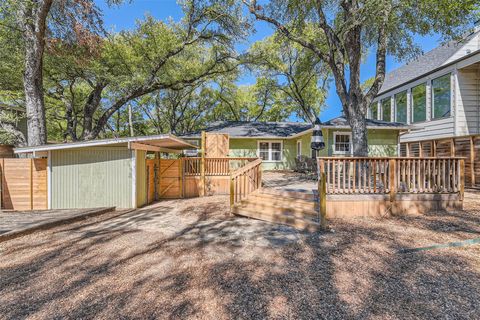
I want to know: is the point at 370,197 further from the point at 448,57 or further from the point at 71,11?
the point at 71,11

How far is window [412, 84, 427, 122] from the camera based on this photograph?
11.8 metres

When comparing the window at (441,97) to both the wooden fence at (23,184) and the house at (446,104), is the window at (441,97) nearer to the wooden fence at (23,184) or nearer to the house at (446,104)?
the house at (446,104)

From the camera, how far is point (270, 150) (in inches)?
612

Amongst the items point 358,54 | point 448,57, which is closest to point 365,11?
point 358,54

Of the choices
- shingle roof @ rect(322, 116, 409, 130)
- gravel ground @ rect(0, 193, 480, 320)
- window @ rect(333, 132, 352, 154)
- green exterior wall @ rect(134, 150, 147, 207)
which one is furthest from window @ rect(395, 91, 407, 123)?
green exterior wall @ rect(134, 150, 147, 207)

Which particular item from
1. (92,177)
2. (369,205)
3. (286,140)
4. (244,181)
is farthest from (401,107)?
(92,177)

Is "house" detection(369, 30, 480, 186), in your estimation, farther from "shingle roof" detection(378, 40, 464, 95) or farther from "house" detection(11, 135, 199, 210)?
"house" detection(11, 135, 199, 210)

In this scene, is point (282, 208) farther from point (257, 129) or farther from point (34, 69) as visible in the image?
point (257, 129)

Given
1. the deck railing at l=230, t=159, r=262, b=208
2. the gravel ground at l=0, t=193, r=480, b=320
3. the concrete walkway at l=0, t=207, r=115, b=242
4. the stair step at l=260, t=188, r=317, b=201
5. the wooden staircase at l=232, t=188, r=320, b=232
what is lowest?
the gravel ground at l=0, t=193, r=480, b=320

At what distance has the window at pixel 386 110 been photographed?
14609mm

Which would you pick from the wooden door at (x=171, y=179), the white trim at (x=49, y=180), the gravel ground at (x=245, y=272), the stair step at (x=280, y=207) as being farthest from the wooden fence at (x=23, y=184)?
the stair step at (x=280, y=207)

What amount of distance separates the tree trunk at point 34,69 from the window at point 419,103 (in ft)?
56.6

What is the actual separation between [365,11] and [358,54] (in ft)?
4.15

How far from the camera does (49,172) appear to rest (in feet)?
22.2
